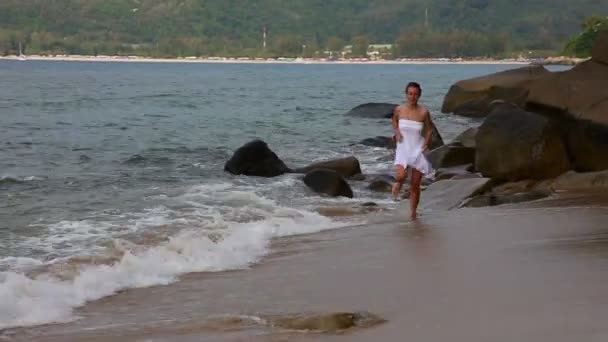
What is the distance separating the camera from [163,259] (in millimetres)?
9797

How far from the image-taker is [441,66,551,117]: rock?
96.2 feet

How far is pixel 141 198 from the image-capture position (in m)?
16.0

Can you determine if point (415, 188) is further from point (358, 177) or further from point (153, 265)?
point (358, 177)

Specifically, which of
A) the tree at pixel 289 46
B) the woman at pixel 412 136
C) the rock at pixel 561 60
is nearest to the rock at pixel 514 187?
the woman at pixel 412 136

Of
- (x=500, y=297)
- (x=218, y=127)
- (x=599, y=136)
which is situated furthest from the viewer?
(x=218, y=127)

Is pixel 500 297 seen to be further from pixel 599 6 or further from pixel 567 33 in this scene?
pixel 599 6

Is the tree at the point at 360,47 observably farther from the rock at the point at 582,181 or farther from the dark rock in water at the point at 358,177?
the rock at the point at 582,181

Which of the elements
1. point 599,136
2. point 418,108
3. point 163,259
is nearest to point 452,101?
point 599,136

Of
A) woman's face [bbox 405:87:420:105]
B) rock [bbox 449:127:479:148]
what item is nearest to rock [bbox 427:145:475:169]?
rock [bbox 449:127:479:148]

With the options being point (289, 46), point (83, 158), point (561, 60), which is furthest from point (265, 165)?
point (289, 46)

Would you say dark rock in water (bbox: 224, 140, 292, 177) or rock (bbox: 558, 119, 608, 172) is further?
dark rock in water (bbox: 224, 140, 292, 177)

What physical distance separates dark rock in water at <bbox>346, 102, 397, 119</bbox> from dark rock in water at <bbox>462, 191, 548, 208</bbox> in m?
22.8

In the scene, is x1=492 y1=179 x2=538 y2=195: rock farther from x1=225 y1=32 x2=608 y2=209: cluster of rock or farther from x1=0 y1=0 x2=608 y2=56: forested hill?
x1=0 y1=0 x2=608 y2=56: forested hill

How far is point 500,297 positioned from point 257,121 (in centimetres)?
3044
